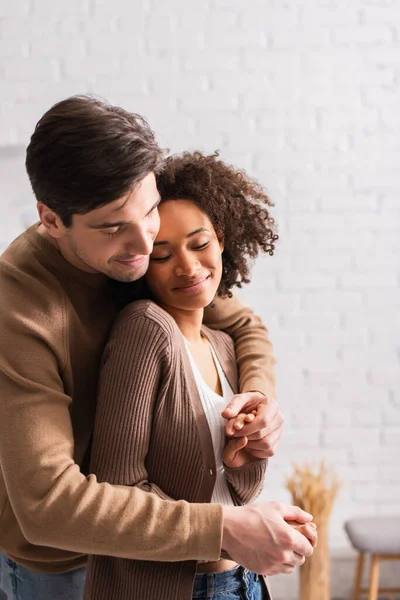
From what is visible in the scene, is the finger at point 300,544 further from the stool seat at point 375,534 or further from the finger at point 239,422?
the stool seat at point 375,534

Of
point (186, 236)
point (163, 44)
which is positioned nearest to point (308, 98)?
point (163, 44)

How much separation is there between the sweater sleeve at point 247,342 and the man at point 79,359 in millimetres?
191

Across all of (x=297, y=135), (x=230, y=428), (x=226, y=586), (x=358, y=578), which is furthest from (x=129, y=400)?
(x=358, y=578)

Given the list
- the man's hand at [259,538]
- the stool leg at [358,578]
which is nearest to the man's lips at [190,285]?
the man's hand at [259,538]

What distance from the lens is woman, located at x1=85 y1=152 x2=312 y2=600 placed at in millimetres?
1292

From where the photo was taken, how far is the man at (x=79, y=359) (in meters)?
1.22

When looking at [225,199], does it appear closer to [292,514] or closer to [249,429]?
[249,429]

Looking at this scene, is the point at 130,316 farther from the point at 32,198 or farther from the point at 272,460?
the point at 272,460

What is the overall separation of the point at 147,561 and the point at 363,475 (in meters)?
2.45

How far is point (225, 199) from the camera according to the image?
1.53m

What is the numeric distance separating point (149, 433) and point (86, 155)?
45 cm

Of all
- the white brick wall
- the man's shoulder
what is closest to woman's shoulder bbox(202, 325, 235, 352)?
the man's shoulder

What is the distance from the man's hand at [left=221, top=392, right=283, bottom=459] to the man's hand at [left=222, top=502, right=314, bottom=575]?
129mm

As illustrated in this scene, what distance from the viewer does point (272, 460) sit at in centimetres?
359
